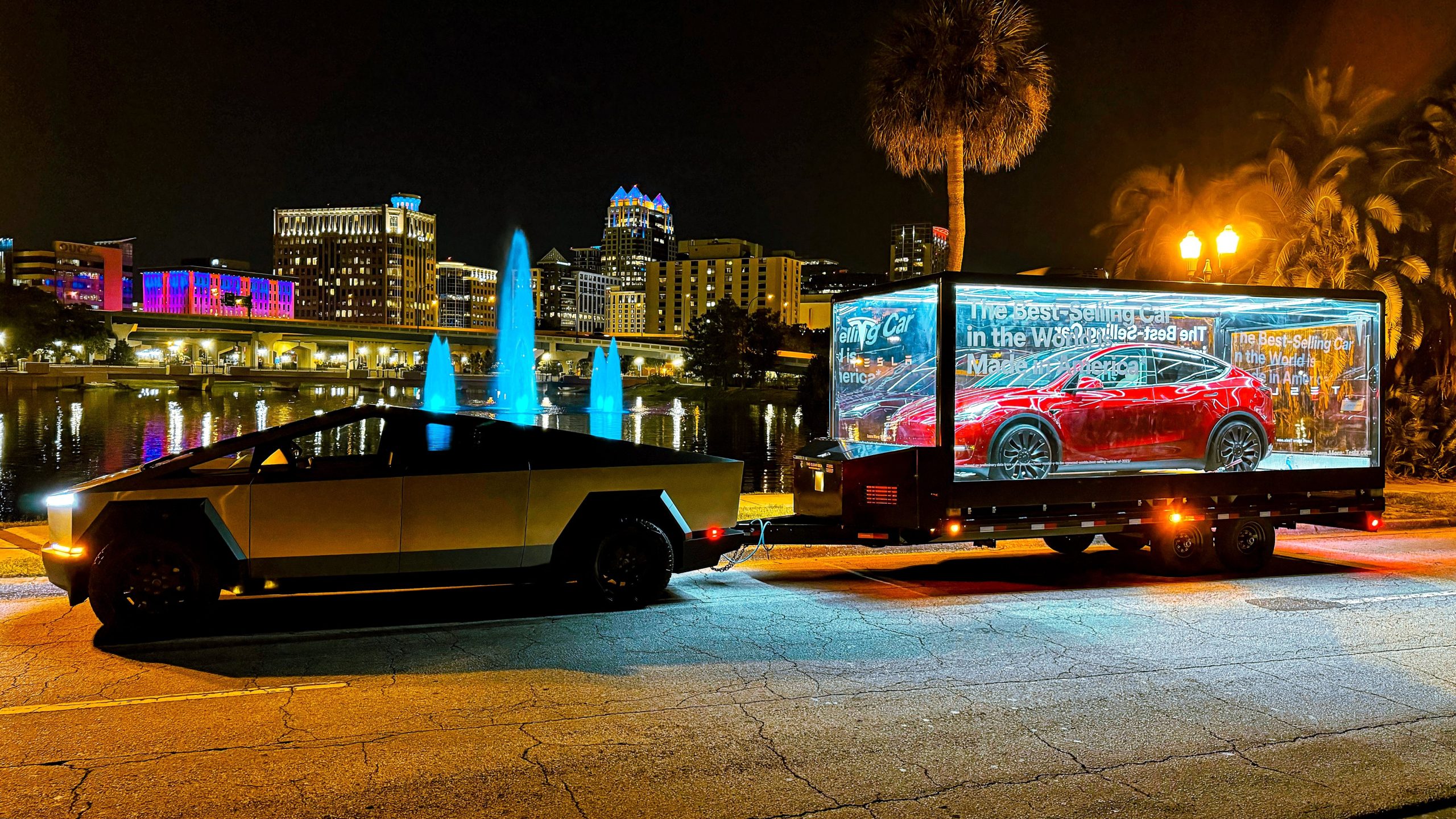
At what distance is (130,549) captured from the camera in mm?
7484

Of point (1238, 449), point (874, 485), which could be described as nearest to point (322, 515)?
point (874, 485)

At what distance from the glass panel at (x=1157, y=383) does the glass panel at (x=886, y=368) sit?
0.71ft

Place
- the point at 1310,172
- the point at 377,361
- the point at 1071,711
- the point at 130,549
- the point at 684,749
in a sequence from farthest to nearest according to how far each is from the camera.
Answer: the point at 377,361, the point at 1310,172, the point at 130,549, the point at 1071,711, the point at 684,749

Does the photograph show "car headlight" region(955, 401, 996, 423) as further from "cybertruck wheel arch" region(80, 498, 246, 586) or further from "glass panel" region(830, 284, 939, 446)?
"cybertruck wheel arch" region(80, 498, 246, 586)

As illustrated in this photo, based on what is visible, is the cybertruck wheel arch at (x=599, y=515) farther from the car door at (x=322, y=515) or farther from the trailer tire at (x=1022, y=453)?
the trailer tire at (x=1022, y=453)

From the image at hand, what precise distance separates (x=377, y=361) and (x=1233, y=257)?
153 metres

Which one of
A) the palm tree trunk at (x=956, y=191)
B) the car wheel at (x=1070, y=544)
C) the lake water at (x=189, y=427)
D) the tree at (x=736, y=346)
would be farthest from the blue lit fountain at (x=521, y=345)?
the car wheel at (x=1070, y=544)

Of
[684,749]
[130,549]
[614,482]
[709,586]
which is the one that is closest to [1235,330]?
[709,586]

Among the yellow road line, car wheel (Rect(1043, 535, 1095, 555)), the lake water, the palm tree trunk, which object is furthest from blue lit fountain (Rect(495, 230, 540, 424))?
the yellow road line

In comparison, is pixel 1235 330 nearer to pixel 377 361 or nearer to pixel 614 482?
pixel 614 482

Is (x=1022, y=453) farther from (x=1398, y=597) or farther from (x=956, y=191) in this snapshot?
(x=956, y=191)

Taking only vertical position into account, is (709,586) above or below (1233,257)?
below

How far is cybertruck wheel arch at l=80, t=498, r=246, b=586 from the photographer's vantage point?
24.6 ft

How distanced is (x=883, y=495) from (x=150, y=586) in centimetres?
607
